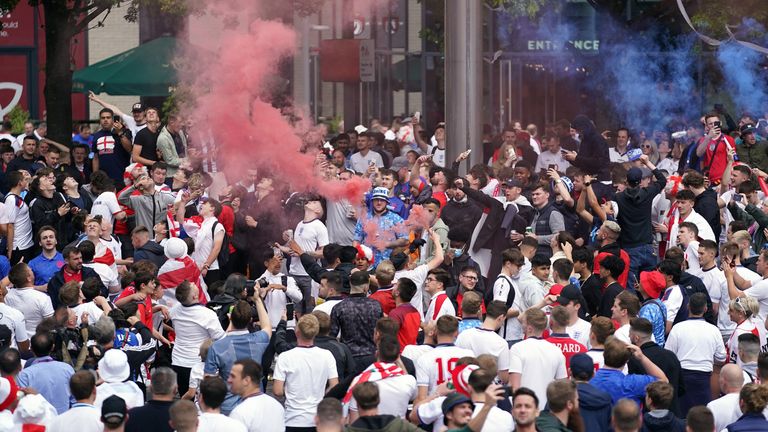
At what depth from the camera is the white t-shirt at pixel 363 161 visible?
18250mm

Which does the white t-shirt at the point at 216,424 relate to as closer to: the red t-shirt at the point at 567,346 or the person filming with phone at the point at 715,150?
the red t-shirt at the point at 567,346

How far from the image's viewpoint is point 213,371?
9.60 metres

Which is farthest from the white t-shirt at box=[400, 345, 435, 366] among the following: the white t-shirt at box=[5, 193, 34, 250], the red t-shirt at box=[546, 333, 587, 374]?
the white t-shirt at box=[5, 193, 34, 250]

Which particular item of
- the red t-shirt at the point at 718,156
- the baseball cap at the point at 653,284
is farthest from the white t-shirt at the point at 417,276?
the red t-shirt at the point at 718,156

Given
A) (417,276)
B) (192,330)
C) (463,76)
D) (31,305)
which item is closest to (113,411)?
(192,330)

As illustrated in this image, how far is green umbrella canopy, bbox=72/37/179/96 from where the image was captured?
80.1 feet

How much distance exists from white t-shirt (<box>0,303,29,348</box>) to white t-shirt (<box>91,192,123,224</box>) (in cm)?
397

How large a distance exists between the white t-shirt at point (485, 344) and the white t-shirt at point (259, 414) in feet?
5.37

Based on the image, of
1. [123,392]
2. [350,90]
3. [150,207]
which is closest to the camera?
[123,392]

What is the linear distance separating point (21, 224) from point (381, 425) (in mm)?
8942

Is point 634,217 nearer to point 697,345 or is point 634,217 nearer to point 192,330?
point 697,345

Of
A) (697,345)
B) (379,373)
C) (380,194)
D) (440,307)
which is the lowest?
(697,345)

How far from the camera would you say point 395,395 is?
8812mm

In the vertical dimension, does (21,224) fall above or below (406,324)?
above
